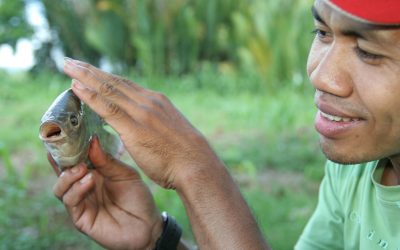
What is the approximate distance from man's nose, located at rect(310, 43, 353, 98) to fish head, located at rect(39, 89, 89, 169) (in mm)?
684

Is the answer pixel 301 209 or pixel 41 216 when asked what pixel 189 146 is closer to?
pixel 41 216

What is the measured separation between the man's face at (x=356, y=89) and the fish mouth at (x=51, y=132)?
0.71 meters

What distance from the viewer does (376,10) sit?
142 centimetres

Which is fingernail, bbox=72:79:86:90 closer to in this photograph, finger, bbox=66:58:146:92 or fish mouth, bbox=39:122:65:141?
finger, bbox=66:58:146:92

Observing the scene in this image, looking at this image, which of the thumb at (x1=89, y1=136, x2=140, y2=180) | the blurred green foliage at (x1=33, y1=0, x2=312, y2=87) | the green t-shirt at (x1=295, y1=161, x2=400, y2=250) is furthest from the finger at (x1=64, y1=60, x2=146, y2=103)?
the blurred green foliage at (x1=33, y1=0, x2=312, y2=87)

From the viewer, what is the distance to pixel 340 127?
1.55 meters

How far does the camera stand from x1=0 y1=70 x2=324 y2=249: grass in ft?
12.2

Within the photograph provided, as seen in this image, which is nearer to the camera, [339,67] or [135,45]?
[339,67]

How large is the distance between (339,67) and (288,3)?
27.9 feet

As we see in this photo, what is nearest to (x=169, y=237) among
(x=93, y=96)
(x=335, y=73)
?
(x=93, y=96)

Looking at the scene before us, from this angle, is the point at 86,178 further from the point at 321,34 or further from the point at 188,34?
the point at 188,34

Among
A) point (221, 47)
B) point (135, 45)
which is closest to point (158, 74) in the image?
point (135, 45)

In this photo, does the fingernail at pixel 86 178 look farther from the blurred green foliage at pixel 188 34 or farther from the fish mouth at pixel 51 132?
the blurred green foliage at pixel 188 34

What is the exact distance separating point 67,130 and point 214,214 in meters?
0.48
